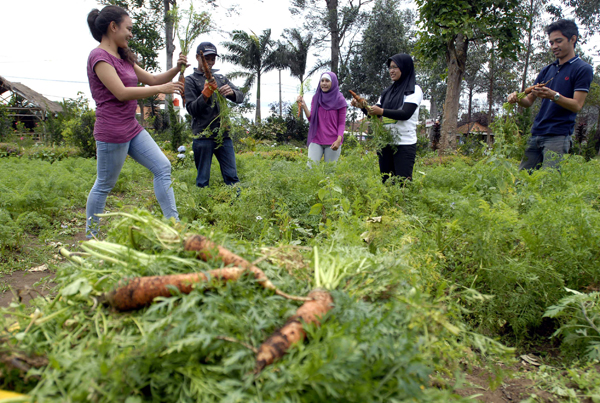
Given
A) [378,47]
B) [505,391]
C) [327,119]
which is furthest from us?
[378,47]

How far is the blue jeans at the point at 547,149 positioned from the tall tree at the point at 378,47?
21976mm

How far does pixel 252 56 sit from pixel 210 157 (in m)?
34.6

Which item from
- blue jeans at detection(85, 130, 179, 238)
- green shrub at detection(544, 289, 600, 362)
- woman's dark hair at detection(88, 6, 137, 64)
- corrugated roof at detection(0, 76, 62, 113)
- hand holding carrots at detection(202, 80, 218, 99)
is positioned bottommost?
green shrub at detection(544, 289, 600, 362)

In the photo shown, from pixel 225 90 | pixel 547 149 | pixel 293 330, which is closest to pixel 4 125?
pixel 225 90

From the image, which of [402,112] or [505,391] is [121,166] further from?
[505,391]

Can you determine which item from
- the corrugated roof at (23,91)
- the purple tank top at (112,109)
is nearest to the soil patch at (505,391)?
the purple tank top at (112,109)

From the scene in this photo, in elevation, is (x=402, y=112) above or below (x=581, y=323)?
above

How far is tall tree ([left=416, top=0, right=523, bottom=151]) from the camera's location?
938 cm

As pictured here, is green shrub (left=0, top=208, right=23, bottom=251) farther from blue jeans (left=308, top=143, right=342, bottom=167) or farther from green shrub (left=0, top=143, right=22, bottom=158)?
green shrub (left=0, top=143, right=22, bottom=158)

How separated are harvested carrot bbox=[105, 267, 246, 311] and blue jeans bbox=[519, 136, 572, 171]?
13.8 feet

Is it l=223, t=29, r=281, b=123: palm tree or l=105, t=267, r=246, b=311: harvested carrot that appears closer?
l=105, t=267, r=246, b=311: harvested carrot

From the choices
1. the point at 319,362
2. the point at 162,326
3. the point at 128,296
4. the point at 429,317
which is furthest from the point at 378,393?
the point at 128,296

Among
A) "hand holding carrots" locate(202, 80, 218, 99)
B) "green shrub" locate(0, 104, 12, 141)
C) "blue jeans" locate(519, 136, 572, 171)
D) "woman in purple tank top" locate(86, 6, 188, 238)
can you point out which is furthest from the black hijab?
"green shrub" locate(0, 104, 12, 141)

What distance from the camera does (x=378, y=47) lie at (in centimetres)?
2673
